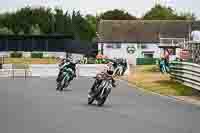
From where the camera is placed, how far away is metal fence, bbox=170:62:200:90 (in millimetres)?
24438

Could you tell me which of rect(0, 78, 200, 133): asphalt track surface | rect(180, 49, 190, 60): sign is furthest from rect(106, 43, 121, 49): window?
rect(0, 78, 200, 133): asphalt track surface

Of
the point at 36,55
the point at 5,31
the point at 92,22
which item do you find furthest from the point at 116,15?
the point at 36,55

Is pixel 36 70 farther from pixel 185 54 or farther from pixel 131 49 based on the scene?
pixel 131 49

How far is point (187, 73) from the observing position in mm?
26734

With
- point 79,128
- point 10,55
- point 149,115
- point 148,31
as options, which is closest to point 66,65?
point 149,115

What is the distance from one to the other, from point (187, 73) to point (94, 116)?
11481mm

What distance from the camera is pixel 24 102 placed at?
20469mm

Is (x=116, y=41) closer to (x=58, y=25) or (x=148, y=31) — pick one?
(x=148, y=31)

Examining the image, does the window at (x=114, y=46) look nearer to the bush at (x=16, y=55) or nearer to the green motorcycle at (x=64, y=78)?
the bush at (x=16, y=55)

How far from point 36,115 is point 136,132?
411 cm

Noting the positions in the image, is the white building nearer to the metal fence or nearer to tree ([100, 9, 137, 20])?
tree ([100, 9, 137, 20])

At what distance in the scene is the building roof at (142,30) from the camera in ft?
312

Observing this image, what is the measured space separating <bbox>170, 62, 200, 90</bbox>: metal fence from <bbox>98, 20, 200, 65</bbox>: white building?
60.0 meters

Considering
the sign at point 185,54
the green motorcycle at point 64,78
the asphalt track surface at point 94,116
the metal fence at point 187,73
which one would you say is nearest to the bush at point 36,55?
the metal fence at point 187,73
